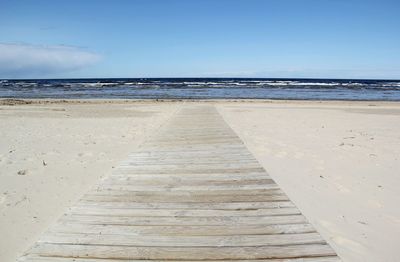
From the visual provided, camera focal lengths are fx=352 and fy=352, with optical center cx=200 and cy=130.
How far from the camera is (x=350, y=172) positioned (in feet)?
19.0

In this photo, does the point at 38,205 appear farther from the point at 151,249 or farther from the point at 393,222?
the point at 393,222

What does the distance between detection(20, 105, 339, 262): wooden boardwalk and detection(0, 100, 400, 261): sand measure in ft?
1.74

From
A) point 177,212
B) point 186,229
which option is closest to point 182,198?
point 177,212

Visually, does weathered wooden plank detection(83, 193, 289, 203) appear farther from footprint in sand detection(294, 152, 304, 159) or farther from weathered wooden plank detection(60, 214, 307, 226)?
footprint in sand detection(294, 152, 304, 159)

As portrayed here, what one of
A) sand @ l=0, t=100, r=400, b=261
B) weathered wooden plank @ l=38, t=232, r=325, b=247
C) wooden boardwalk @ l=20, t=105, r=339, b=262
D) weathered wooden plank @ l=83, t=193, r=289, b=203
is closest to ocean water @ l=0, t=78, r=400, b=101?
sand @ l=0, t=100, r=400, b=261

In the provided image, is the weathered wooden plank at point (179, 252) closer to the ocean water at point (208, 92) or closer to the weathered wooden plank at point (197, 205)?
the weathered wooden plank at point (197, 205)

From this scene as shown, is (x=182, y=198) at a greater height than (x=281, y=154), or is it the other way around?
(x=182, y=198)

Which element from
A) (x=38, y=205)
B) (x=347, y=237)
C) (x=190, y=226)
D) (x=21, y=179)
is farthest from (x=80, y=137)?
(x=347, y=237)

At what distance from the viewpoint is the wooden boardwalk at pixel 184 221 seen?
265 centimetres

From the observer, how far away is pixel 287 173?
5.73m

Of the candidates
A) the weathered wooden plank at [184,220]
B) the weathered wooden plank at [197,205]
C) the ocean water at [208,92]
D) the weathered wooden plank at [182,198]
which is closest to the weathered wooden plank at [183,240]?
the weathered wooden plank at [184,220]

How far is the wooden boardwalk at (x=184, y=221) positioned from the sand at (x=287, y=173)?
530mm

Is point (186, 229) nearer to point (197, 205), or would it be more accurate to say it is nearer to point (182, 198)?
point (197, 205)

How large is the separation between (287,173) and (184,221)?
2.97 metres
